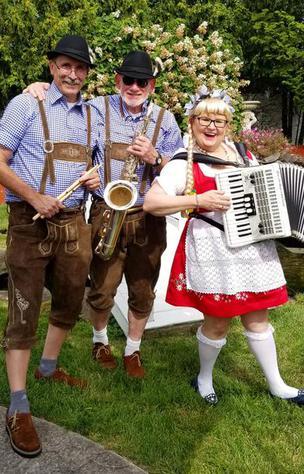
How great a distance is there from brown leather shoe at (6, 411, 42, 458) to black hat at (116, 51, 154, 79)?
6.93 feet

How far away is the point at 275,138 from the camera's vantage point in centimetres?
1027

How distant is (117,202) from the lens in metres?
3.17

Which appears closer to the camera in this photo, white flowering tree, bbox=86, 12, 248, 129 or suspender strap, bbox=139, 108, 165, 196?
suspender strap, bbox=139, 108, 165, 196

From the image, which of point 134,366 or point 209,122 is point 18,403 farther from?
point 209,122

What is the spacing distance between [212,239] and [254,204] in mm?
316

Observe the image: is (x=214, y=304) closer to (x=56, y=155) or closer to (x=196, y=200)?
(x=196, y=200)

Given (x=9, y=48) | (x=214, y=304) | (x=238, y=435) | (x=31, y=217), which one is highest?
(x=9, y=48)

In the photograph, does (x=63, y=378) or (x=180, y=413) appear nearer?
(x=180, y=413)

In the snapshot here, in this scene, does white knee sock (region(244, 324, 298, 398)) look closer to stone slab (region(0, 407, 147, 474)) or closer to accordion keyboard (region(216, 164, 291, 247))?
accordion keyboard (region(216, 164, 291, 247))

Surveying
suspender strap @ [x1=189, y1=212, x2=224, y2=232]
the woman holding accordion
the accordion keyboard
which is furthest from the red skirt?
the accordion keyboard

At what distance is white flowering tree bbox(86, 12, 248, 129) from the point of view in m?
10.2

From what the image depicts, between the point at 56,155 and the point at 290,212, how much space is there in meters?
1.36

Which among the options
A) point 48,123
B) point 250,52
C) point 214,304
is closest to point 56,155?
point 48,123

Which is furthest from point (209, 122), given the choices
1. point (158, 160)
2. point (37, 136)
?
point (37, 136)
